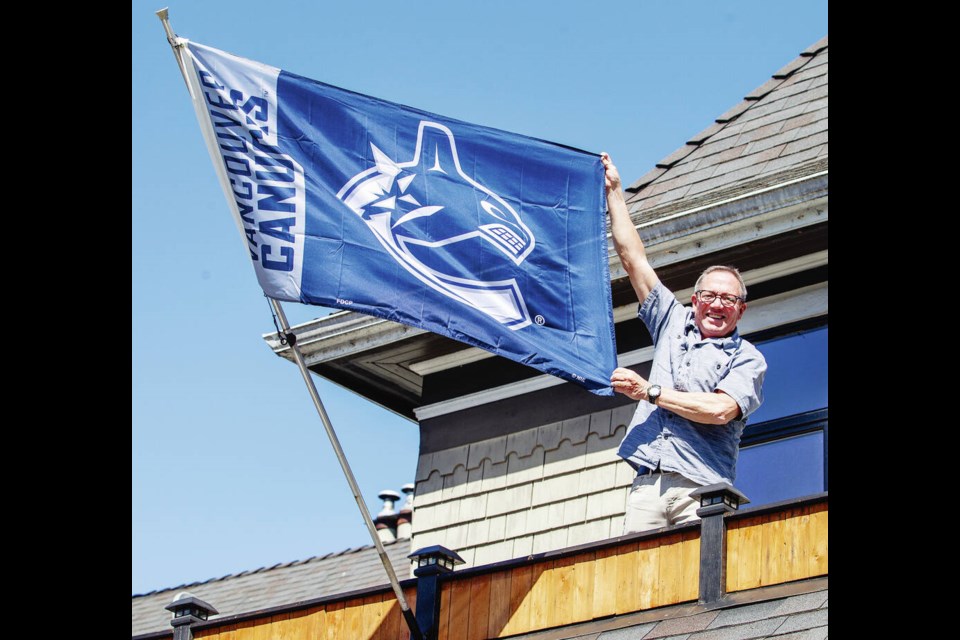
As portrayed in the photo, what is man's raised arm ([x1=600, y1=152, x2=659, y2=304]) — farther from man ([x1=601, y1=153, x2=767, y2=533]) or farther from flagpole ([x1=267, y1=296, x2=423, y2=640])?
flagpole ([x1=267, y1=296, x2=423, y2=640])

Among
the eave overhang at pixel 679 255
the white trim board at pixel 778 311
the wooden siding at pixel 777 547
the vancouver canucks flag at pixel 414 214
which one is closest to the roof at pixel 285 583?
the eave overhang at pixel 679 255

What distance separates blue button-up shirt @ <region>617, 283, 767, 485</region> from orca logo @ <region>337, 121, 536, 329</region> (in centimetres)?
76

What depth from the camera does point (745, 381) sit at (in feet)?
25.3

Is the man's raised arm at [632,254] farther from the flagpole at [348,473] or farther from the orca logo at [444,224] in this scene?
the flagpole at [348,473]

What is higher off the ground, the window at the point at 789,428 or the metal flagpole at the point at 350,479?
the window at the point at 789,428

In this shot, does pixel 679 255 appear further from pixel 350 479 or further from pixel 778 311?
pixel 350 479

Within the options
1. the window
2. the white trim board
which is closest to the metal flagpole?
the window

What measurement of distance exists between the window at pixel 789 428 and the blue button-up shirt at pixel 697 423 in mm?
1947

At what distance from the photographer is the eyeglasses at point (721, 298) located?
26.2 ft

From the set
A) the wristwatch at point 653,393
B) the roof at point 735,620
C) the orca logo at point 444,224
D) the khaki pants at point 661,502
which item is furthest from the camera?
the orca logo at point 444,224
